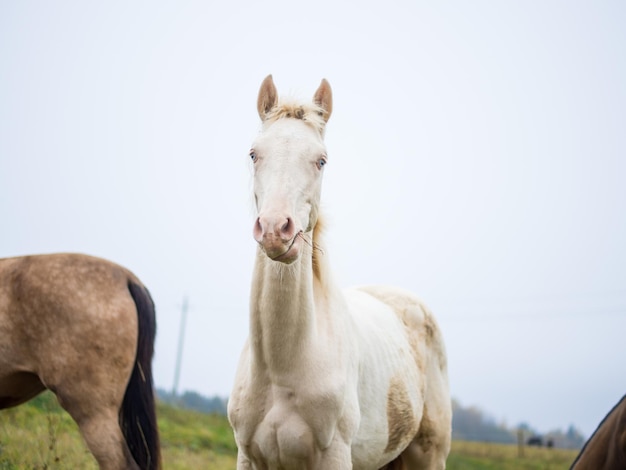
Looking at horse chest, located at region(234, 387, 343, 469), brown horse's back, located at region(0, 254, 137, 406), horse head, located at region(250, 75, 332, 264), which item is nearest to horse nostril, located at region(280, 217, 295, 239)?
horse head, located at region(250, 75, 332, 264)

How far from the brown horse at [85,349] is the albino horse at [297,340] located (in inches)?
68.0

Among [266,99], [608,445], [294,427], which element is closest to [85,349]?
[294,427]

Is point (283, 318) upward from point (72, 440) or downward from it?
upward

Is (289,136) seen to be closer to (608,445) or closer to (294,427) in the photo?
(294,427)

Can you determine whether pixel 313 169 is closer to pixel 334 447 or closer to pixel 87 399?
pixel 334 447

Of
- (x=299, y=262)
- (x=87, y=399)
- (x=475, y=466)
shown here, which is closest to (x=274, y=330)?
(x=299, y=262)

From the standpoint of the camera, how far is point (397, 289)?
592cm

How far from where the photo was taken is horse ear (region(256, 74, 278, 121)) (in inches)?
156

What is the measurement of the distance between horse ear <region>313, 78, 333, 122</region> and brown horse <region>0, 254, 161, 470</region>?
8.48 feet

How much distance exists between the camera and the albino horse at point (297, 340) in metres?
3.36

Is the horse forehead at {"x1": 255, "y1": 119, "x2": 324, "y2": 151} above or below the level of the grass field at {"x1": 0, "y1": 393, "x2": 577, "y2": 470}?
above

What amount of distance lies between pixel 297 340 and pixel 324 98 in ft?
5.02

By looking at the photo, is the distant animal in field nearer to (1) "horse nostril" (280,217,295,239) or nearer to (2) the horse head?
(2) the horse head

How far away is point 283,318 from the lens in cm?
→ 359
